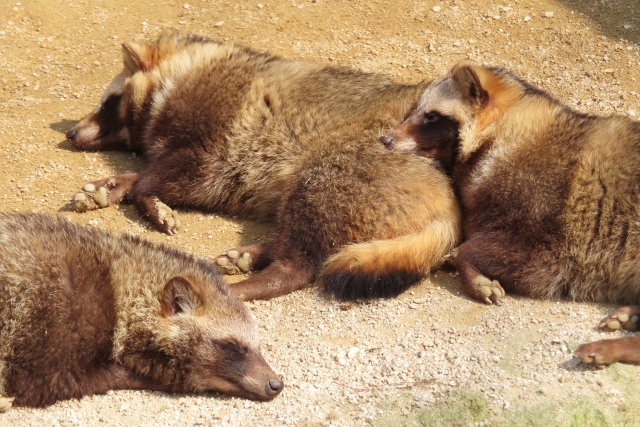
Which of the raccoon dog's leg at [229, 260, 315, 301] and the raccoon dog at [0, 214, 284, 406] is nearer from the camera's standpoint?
the raccoon dog at [0, 214, 284, 406]

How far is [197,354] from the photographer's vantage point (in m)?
4.91

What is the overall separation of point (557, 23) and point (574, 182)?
14.2 ft

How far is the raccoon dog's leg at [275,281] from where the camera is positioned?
233 inches

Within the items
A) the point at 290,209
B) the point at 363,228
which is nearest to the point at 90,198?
the point at 290,209

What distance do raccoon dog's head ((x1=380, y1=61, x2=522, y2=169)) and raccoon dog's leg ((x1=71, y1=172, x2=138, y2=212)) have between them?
248cm

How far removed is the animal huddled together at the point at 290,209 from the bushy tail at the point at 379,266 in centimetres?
1

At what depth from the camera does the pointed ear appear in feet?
24.7

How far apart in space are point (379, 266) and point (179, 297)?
1564 millimetres

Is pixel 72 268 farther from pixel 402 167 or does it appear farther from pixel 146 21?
pixel 146 21

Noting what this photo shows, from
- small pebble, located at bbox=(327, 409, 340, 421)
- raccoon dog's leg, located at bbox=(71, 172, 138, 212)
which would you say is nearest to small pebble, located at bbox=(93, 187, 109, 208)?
raccoon dog's leg, located at bbox=(71, 172, 138, 212)

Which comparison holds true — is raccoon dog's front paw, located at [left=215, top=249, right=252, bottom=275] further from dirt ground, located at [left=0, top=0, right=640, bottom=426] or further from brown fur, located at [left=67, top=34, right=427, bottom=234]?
brown fur, located at [left=67, top=34, right=427, bottom=234]

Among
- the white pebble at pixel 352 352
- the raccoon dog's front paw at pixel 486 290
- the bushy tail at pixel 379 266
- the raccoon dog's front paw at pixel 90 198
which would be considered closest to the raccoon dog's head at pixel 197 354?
the white pebble at pixel 352 352

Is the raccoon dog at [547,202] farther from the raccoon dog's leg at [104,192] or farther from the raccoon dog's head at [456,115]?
the raccoon dog's leg at [104,192]

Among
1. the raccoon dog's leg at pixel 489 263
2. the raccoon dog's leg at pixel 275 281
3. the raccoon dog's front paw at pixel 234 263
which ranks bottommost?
the raccoon dog's front paw at pixel 234 263
